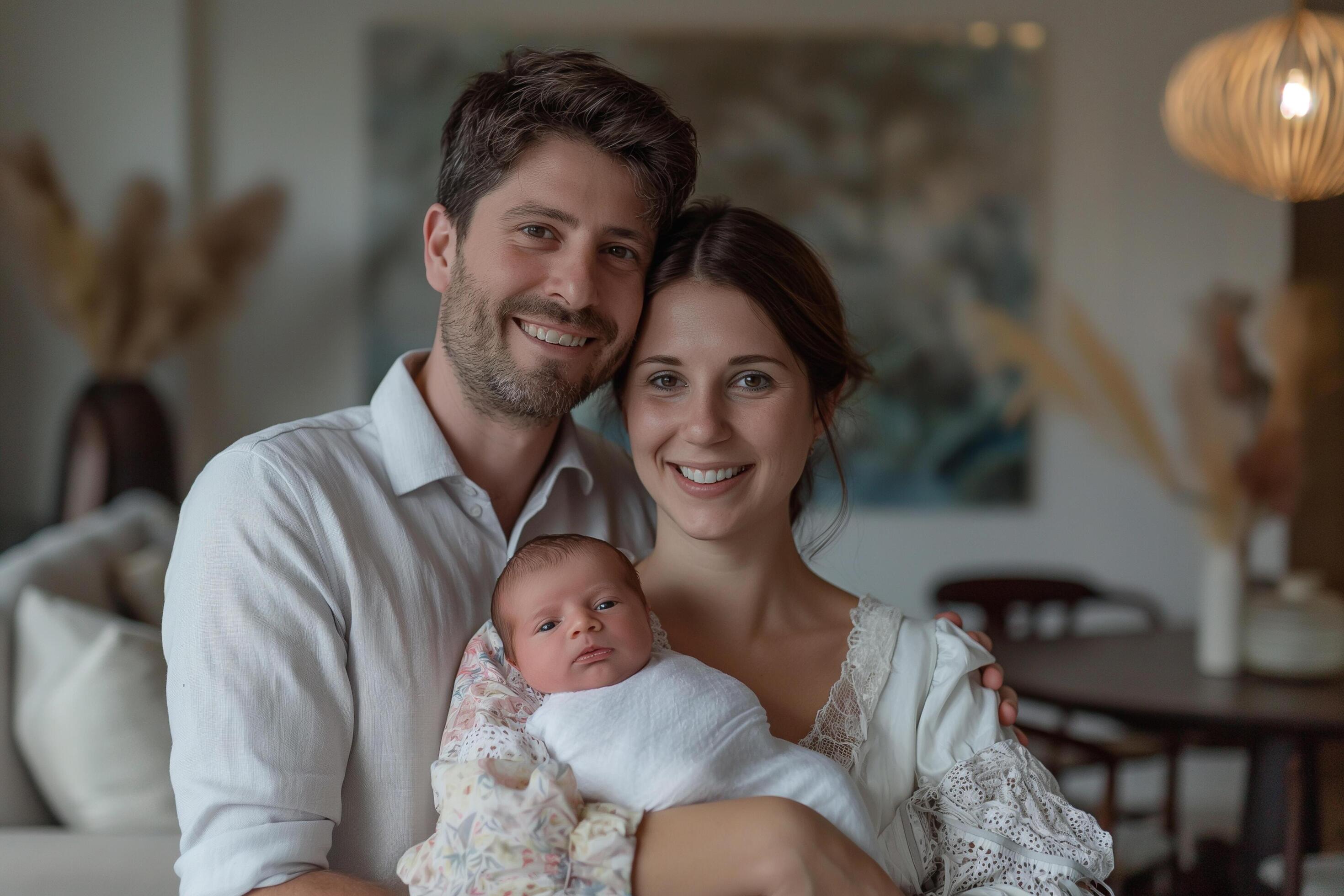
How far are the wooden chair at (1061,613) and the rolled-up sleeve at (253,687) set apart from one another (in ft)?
8.37

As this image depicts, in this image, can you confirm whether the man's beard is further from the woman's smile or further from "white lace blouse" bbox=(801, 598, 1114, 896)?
"white lace blouse" bbox=(801, 598, 1114, 896)

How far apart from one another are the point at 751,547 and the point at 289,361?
3.49 m

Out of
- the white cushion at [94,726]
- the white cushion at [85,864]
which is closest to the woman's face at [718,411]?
the white cushion at [85,864]

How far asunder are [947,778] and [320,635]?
826mm

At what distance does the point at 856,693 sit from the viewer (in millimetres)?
1588

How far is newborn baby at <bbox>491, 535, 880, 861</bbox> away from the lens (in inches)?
53.2

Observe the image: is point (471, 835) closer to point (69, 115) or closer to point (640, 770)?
point (640, 770)

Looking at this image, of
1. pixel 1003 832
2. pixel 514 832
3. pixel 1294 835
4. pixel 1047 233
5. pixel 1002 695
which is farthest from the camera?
pixel 1047 233

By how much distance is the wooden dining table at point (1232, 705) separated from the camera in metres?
2.75

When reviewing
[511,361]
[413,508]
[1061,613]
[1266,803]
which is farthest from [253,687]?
[1061,613]

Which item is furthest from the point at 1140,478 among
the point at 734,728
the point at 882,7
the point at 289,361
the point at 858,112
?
the point at 734,728

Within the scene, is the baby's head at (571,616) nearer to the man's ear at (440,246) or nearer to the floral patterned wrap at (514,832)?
the floral patterned wrap at (514,832)

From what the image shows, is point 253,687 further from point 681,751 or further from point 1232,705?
point 1232,705

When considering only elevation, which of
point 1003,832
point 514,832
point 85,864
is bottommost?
point 85,864
